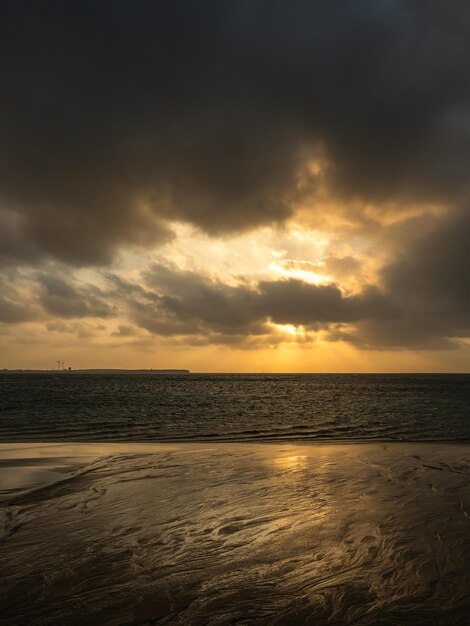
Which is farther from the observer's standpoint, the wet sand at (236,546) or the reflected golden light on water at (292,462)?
the reflected golden light on water at (292,462)

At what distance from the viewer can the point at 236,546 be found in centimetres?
710

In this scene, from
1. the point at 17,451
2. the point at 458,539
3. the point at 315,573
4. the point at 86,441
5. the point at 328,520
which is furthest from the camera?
the point at 86,441

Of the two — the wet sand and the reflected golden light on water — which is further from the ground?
the wet sand

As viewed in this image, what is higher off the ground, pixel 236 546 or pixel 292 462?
pixel 236 546

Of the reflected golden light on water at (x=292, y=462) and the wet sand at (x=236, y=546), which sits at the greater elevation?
the wet sand at (x=236, y=546)

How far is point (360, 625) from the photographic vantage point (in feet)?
15.8

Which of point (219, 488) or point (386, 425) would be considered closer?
point (219, 488)

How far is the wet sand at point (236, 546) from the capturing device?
5.18 m

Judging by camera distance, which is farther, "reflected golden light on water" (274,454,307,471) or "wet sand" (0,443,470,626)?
"reflected golden light on water" (274,454,307,471)

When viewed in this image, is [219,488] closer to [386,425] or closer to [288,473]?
[288,473]

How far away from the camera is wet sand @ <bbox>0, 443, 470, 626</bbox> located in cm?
518

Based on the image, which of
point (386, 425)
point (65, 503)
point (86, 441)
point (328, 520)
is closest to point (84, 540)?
point (65, 503)

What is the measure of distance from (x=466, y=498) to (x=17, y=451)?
17673mm

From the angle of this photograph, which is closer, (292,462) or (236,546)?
(236,546)
